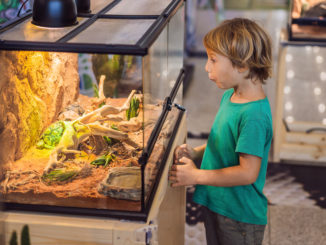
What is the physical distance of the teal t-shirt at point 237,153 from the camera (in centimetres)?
145

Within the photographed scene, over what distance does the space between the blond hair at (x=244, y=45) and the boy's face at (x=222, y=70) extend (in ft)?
0.05

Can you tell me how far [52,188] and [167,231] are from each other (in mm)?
514

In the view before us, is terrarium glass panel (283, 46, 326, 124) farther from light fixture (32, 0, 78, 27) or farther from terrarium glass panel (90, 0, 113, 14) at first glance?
light fixture (32, 0, 78, 27)

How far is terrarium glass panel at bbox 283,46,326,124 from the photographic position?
409 cm

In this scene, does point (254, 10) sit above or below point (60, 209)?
below

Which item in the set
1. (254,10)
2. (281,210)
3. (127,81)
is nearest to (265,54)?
(127,81)

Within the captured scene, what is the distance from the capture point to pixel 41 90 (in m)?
1.29

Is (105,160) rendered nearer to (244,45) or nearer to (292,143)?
(244,45)

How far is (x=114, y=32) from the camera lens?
1.17 m

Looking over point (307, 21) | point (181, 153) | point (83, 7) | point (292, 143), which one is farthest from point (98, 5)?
point (292, 143)

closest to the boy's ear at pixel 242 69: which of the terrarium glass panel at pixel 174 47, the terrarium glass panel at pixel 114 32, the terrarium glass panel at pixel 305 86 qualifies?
the terrarium glass panel at pixel 174 47

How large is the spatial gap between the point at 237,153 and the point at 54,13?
733 mm

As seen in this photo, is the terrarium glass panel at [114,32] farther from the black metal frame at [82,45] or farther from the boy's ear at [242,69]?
the boy's ear at [242,69]

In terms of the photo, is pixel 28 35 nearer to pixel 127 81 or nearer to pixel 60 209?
pixel 127 81
